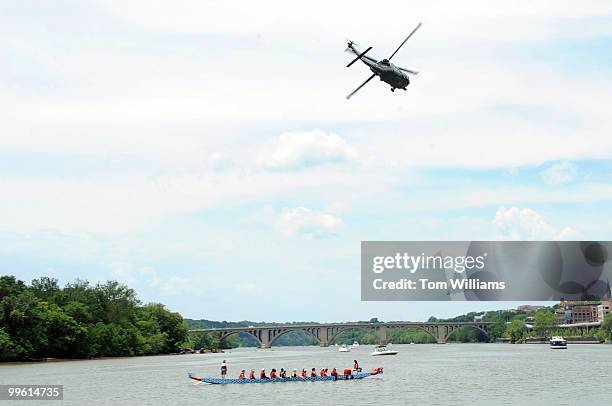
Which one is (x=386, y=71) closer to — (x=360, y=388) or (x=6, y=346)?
(x=360, y=388)

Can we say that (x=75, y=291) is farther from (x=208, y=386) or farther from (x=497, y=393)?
(x=497, y=393)

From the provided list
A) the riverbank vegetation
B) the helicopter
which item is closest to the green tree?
the riverbank vegetation

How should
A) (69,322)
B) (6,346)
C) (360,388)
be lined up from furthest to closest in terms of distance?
1. (69,322)
2. (6,346)
3. (360,388)

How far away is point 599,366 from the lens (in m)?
130

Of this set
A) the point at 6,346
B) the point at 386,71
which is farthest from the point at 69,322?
the point at 386,71

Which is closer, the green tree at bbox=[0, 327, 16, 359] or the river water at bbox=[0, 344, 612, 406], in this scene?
the river water at bbox=[0, 344, 612, 406]

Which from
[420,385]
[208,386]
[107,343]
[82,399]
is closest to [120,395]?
[82,399]

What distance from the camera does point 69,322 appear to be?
154000 millimetres

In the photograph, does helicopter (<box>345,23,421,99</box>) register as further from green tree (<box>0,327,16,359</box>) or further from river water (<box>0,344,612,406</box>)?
green tree (<box>0,327,16,359</box>)

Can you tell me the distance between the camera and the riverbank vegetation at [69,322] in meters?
141

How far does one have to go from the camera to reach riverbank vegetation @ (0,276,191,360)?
141 m

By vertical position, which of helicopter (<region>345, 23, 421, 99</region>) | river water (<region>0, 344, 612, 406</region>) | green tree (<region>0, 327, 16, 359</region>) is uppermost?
helicopter (<region>345, 23, 421, 99</region>)

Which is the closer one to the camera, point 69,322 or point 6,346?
point 6,346

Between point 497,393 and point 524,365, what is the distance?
2261 inches
